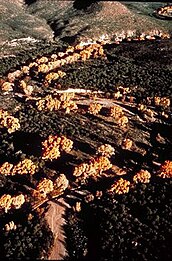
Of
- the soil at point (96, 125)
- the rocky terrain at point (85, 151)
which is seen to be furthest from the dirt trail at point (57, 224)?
the rocky terrain at point (85, 151)

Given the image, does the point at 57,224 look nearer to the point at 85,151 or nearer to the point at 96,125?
the point at 85,151

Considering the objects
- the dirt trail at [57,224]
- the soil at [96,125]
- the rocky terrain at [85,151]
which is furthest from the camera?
the soil at [96,125]

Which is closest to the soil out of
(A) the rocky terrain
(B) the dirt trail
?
(B) the dirt trail

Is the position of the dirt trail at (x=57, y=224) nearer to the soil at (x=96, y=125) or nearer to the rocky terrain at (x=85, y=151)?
the soil at (x=96, y=125)

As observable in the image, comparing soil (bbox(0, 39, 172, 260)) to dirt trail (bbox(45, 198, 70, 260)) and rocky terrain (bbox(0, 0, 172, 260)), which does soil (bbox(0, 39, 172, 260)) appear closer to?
dirt trail (bbox(45, 198, 70, 260))

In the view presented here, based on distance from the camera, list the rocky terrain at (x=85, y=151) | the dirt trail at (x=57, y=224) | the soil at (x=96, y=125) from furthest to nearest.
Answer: the soil at (x=96, y=125) < the rocky terrain at (x=85, y=151) < the dirt trail at (x=57, y=224)

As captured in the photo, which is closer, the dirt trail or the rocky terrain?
the dirt trail

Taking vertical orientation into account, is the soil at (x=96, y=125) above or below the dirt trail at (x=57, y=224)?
above

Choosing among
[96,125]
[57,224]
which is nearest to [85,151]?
[96,125]

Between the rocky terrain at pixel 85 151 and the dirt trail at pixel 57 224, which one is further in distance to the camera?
the rocky terrain at pixel 85 151

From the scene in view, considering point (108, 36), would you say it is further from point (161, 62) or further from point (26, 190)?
point (26, 190)
